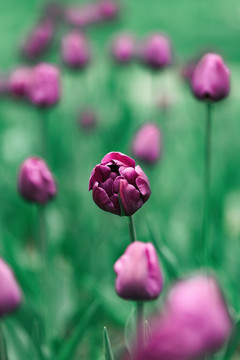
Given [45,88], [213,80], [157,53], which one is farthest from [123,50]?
[213,80]

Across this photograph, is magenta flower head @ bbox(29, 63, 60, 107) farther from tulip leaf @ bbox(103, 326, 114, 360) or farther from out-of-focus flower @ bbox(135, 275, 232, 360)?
out-of-focus flower @ bbox(135, 275, 232, 360)

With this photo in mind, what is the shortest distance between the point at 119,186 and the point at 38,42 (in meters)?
1.15

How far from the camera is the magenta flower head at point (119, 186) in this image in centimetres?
60

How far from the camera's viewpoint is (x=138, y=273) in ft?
1.72

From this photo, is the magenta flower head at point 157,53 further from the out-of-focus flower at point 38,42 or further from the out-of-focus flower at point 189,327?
the out-of-focus flower at point 189,327

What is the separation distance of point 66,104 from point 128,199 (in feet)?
6.12

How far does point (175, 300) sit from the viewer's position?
0.32 meters

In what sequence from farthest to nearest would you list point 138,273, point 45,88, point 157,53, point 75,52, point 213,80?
point 75,52, point 157,53, point 45,88, point 213,80, point 138,273

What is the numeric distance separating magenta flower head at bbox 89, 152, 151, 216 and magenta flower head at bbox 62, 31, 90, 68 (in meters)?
0.89

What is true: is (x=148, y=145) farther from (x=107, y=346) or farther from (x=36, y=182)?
(x=107, y=346)

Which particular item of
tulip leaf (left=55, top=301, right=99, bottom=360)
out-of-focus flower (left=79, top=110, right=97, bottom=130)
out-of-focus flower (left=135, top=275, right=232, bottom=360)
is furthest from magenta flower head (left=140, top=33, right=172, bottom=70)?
out-of-focus flower (left=135, top=275, right=232, bottom=360)

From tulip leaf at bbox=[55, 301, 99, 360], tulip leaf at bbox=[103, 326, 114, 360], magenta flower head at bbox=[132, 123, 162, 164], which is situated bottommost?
tulip leaf at bbox=[55, 301, 99, 360]

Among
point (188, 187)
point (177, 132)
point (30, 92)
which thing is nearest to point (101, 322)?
point (30, 92)

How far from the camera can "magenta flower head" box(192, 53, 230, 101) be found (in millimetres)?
771
